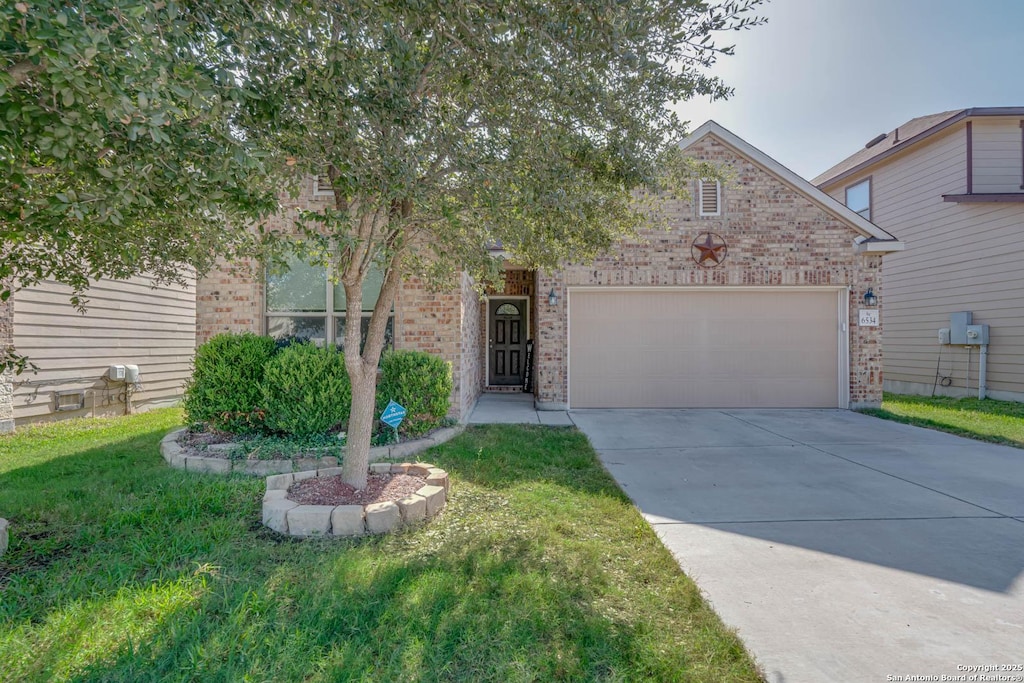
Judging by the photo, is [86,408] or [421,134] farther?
[86,408]

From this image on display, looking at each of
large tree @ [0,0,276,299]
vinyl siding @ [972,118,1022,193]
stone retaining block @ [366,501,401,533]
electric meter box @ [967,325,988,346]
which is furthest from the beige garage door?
large tree @ [0,0,276,299]

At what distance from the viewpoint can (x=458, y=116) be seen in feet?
11.4

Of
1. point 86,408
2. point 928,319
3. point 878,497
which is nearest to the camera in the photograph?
point 878,497

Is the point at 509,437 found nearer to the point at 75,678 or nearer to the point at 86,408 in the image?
the point at 75,678

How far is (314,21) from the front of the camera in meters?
2.86

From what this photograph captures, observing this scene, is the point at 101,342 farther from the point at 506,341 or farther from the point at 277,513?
the point at 506,341

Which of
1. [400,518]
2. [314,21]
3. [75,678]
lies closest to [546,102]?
[314,21]

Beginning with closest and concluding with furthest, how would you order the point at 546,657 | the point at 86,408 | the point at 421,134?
the point at 546,657
the point at 421,134
the point at 86,408

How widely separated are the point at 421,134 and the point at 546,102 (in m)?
1.03

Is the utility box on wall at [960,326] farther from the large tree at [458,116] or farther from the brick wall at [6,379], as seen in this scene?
the brick wall at [6,379]

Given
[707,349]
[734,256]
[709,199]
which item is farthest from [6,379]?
[734,256]

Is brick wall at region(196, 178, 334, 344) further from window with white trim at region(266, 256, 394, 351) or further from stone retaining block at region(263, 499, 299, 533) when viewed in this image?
stone retaining block at region(263, 499, 299, 533)

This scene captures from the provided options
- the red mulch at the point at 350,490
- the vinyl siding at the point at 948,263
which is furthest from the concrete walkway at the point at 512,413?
the vinyl siding at the point at 948,263

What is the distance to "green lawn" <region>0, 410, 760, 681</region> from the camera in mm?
2074
